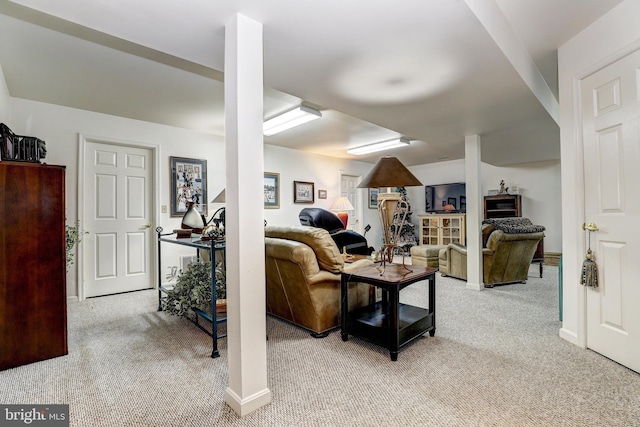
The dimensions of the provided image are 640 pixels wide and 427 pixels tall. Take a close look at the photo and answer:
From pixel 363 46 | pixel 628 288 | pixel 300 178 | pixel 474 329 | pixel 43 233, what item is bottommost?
pixel 474 329

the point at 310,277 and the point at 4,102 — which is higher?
the point at 4,102

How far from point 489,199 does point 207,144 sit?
228 inches

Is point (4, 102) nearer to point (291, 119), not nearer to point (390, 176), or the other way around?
point (291, 119)

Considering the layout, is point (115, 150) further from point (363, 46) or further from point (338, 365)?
point (338, 365)

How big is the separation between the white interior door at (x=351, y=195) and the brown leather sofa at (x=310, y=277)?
4219 mm

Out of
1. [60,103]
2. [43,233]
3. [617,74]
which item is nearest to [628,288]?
[617,74]

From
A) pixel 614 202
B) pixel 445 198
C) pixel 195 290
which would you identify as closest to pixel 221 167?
pixel 195 290

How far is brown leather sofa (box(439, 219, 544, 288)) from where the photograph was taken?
4.16m

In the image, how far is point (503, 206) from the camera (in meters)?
6.58

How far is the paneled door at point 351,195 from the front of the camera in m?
6.94

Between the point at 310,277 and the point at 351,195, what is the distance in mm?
4821

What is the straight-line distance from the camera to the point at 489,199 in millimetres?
6734

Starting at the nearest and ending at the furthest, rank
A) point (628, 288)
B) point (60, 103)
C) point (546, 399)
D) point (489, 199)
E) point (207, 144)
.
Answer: point (546, 399) < point (628, 288) < point (60, 103) < point (207, 144) < point (489, 199)

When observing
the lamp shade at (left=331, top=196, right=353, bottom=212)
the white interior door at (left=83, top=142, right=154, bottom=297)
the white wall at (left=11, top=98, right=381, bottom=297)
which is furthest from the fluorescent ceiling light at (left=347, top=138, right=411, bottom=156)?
the white interior door at (left=83, top=142, right=154, bottom=297)
